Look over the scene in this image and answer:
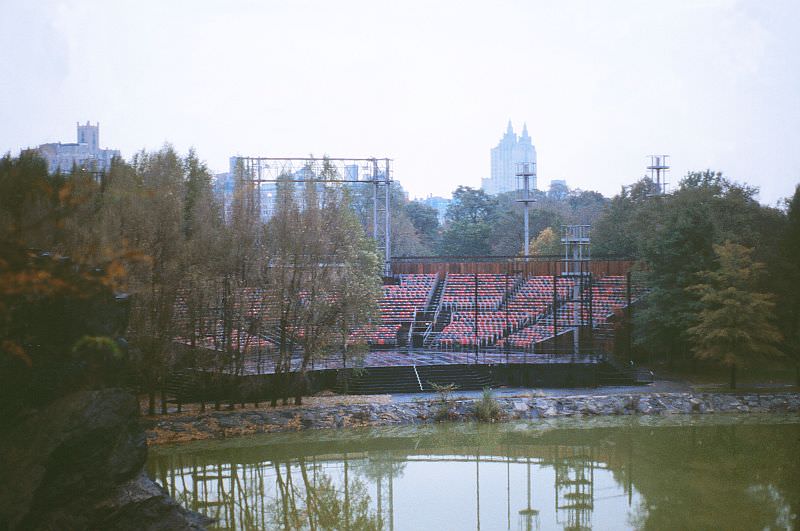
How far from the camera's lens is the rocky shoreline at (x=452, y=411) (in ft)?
62.6

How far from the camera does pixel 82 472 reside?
32.9ft

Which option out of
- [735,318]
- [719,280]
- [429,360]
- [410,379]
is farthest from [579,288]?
[410,379]

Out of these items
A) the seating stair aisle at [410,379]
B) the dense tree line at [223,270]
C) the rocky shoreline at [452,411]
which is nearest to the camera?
the dense tree line at [223,270]

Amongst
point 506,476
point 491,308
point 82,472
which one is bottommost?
point 506,476

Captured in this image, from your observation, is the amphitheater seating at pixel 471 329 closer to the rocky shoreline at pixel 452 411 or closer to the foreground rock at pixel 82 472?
the rocky shoreline at pixel 452 411

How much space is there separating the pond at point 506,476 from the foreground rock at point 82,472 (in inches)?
73.6

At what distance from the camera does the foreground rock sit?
9070 millimetres

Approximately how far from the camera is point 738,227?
85.9 feet

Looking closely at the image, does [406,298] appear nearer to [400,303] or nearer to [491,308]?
[400,303]

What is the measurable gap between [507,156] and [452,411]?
148 meters

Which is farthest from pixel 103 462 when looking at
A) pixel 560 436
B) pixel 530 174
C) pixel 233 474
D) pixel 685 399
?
pixel 530 174

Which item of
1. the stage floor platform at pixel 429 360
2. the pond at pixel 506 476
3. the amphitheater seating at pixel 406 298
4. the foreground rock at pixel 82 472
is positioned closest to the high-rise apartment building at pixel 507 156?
the amphitheater seating at pixel 406 298

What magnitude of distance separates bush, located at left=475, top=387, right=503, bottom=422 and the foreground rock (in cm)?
1006

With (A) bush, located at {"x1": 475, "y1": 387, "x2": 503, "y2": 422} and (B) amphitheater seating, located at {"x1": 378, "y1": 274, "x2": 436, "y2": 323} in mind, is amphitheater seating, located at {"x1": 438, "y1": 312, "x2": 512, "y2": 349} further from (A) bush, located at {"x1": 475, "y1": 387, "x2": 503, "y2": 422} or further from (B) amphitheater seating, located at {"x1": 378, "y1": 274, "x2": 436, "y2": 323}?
(A) bush, located at {"x1": 475, "y1": 387, "x2": 503, "y2": 422}
